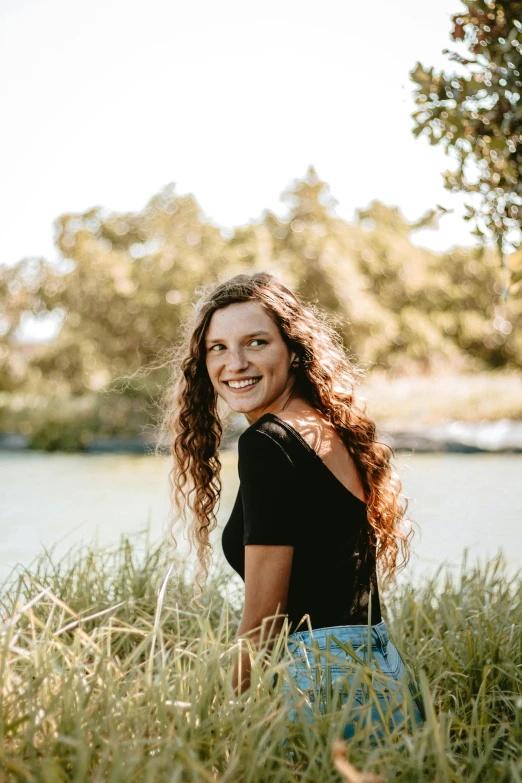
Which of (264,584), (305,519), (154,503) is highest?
(305,519)

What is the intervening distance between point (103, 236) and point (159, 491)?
11.1m

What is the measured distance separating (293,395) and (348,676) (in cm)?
76

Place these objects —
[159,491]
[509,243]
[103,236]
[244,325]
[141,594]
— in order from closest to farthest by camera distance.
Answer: [244,325] → [509,243] → [141,594] → [159,491] → [103,236]

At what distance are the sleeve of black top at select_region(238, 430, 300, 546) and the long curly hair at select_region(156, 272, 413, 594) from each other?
0.38 m

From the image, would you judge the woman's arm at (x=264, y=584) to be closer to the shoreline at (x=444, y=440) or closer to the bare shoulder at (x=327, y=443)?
the bare shoulder at (x=327, y=443)

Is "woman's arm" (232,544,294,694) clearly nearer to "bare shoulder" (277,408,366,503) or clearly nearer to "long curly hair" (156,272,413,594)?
"bare shoulder" (277,408,366,503)

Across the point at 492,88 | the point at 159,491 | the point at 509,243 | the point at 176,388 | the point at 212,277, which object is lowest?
the point at 159,491

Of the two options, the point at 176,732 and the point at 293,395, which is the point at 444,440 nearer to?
the point at 293,395

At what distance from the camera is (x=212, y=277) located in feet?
57.9

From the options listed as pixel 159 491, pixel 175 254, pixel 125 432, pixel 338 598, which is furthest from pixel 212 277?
pixel 338 598

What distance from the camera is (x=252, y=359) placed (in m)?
1.96

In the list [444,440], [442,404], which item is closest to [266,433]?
[444,440]

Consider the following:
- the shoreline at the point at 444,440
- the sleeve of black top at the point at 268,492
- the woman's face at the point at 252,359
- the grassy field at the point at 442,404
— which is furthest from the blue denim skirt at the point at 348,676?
the grassy field at the point at 442,404

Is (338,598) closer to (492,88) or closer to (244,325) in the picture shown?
(244,325)
